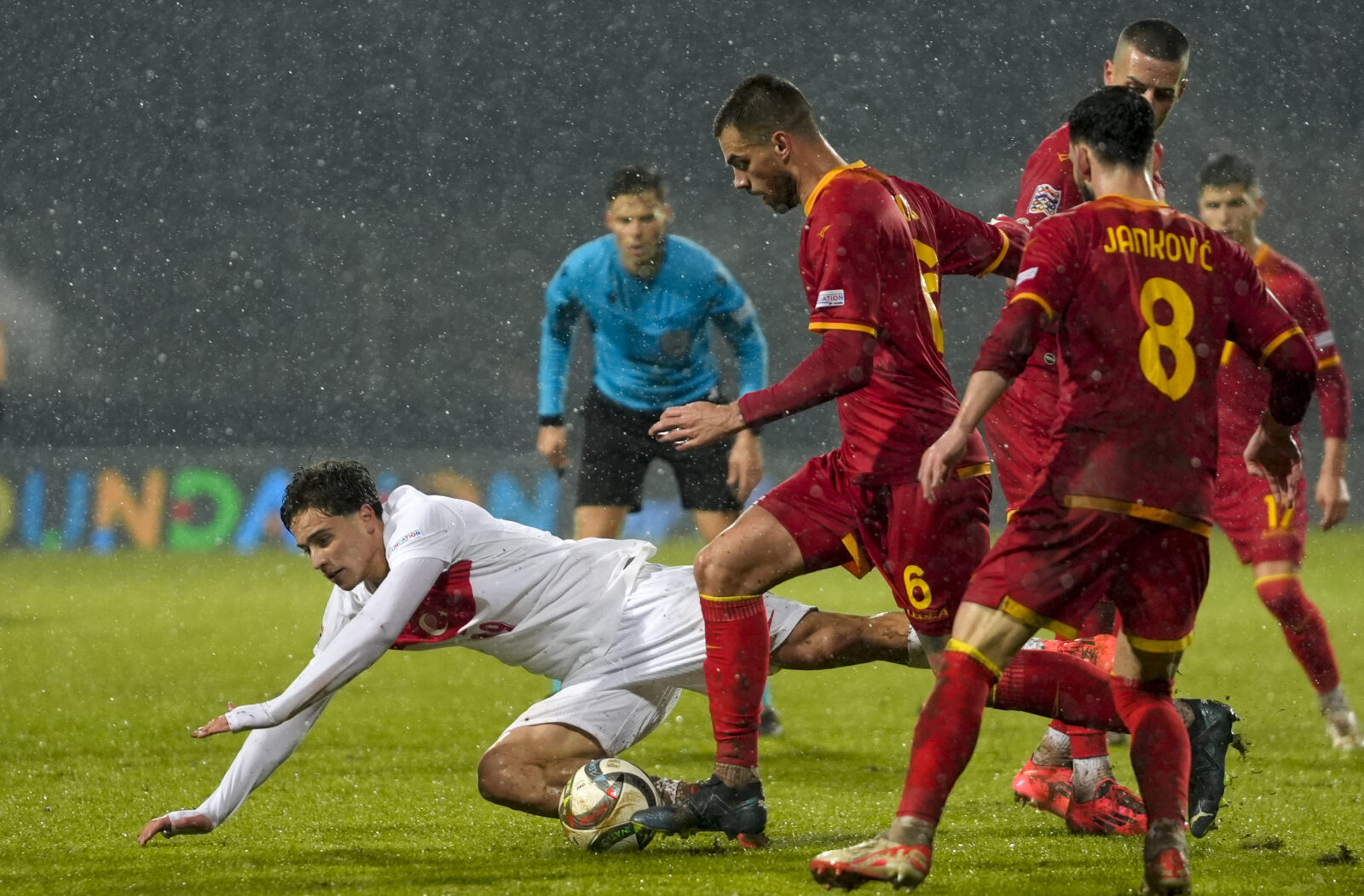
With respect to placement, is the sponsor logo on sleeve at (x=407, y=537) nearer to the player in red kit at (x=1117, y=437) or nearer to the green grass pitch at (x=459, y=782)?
the green grass pitch at (x=459, y=782)

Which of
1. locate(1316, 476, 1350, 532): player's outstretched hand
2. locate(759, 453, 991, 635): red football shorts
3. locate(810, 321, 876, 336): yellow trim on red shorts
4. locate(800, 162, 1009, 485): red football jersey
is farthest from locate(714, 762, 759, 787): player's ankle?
locate(1316, 476, 1350, 532): player's outstretched hand

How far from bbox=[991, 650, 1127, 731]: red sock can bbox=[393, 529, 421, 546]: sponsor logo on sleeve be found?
55.2 inches

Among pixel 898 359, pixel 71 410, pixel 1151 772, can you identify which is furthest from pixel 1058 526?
pixel 71 410

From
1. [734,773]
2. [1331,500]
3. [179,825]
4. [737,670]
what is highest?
[1331,500]

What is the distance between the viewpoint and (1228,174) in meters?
5.66

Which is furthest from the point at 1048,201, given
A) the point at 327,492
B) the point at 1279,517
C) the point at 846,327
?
the point at 327,492

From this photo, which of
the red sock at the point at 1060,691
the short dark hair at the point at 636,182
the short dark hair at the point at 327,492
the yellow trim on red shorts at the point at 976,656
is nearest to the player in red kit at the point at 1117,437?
the yellow trim on red shorts at the point at 976,656

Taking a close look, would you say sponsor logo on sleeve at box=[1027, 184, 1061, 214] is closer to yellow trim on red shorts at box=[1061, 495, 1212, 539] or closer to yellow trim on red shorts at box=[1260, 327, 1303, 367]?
yellow trim on red shorts at box=[1260, 327, 1303, 367]

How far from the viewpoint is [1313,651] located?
17.1 ft

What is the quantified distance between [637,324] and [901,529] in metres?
2.94

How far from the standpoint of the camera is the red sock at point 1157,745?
296 cm

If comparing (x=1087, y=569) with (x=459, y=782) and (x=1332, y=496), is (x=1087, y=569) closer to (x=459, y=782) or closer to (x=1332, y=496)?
(x=1332, y=496)

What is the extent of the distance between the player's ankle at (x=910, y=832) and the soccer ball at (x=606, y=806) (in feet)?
3.30

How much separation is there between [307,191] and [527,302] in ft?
9.93
